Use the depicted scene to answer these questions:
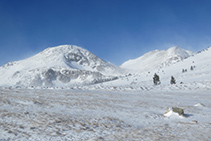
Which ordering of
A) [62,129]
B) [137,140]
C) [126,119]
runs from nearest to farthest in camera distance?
[137,140] → [62,129] → [126,119]

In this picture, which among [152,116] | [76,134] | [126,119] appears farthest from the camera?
[152,116]

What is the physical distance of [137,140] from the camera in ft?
26.7

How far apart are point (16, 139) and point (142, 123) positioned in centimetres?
766

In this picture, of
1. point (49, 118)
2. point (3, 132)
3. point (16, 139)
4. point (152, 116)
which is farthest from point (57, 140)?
point (152, 116)

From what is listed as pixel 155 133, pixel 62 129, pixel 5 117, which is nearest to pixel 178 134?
pixel 155 133

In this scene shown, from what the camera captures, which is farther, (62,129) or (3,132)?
(62,129)

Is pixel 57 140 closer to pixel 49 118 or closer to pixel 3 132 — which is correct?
pixel 3 132

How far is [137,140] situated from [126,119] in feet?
14.1

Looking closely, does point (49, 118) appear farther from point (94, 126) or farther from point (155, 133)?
point (155, 133)

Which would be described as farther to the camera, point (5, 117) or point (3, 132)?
point (5, 117)

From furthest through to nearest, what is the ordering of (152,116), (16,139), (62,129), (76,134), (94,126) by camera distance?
(152,116) < (94,126) < (62,129) < (76,134) < (16,139)

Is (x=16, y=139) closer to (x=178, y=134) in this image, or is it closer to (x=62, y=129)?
(x=62, y=129)

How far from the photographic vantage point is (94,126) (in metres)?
10.2

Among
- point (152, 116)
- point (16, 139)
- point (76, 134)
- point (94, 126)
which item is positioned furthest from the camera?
point (152, 116)
